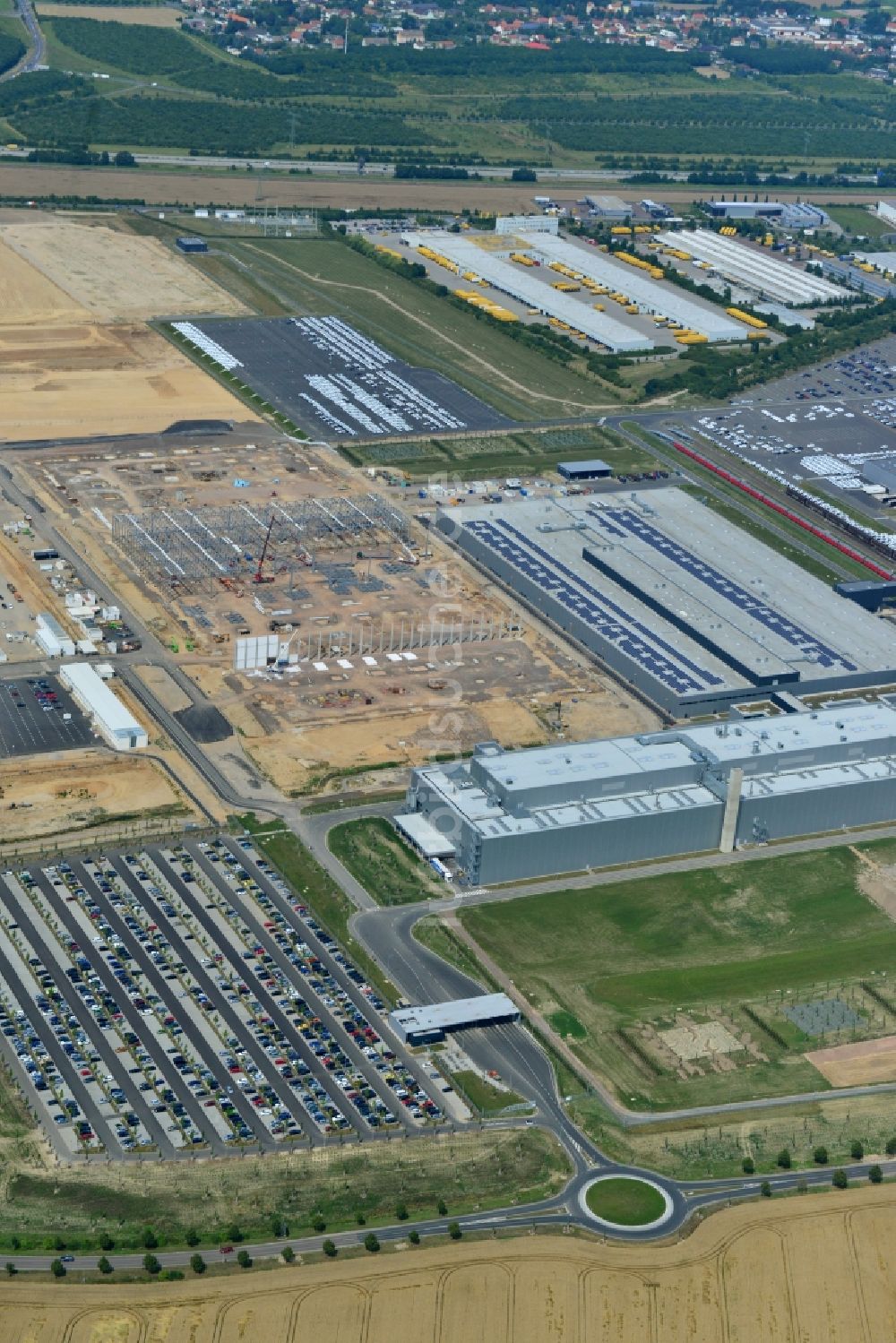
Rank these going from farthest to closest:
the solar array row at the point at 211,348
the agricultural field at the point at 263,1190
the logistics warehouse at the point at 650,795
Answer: the solar array row at the point at 211,348 < the logistics warehouse at the point at 650,795 < the agricultural field at the point at 263,1190

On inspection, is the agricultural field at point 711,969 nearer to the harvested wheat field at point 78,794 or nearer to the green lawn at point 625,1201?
the green lawn at point 625,1201

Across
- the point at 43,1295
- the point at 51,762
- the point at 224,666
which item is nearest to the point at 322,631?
the point at 224,666

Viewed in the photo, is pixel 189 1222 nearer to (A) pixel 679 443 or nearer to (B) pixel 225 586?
(B) pixel 225 586

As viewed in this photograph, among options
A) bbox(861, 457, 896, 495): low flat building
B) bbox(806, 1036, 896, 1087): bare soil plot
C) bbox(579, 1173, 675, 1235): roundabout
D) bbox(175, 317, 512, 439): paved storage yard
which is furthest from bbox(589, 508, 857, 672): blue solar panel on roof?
bbox(579, 1173, 675, 1235): roundabout

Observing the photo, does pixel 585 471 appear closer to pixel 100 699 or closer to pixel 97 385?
pixel 97 385

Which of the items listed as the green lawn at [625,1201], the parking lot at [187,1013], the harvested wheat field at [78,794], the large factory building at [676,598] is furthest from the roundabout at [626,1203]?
the large factory building at [676,598]
